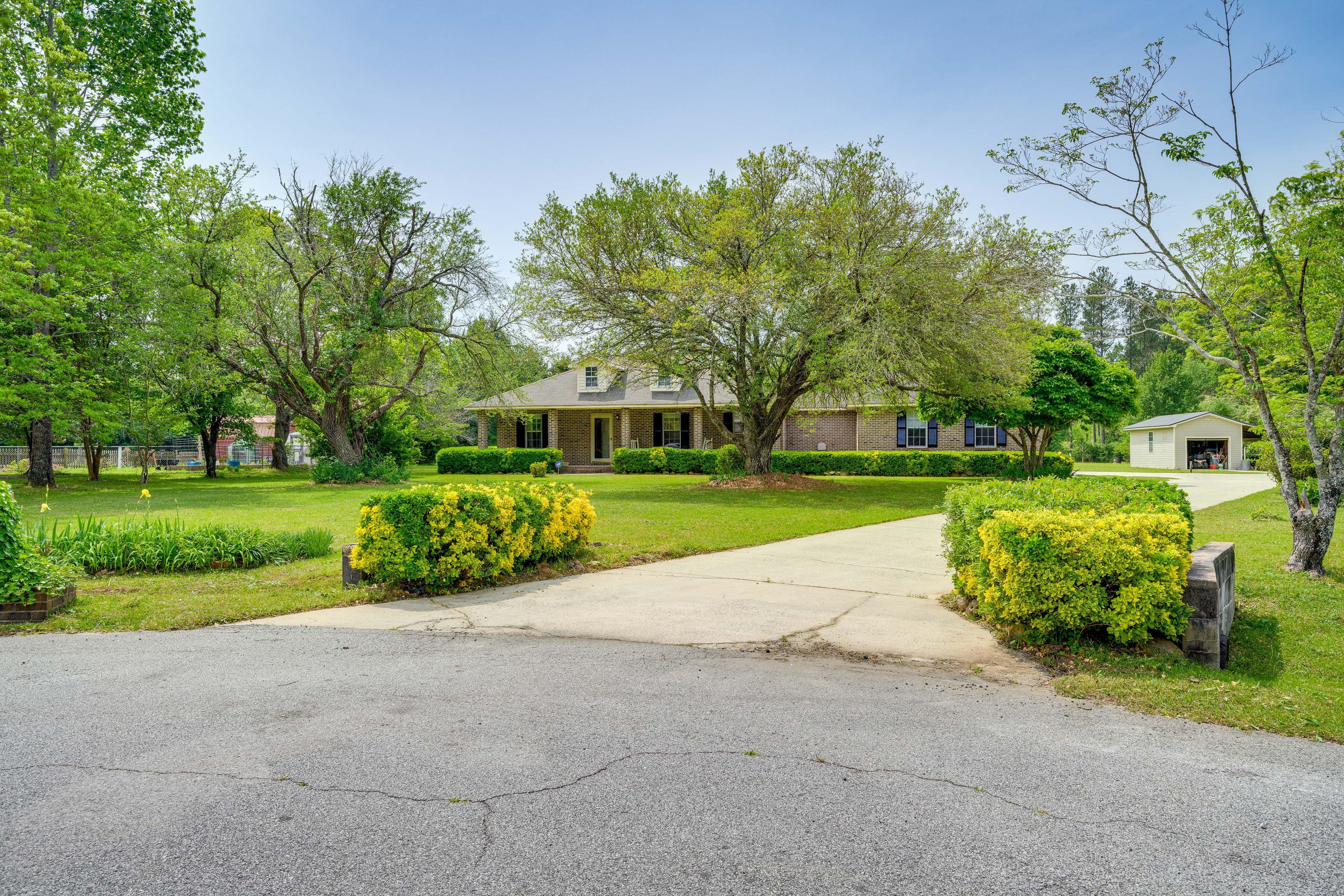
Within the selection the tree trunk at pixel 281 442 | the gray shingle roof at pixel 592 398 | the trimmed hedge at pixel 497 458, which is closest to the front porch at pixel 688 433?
the gray shingle roof at pixel 592 398

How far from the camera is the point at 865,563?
341 inches

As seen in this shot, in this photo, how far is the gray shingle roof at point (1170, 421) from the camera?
121ft

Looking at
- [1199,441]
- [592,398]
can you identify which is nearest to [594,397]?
[592,398]

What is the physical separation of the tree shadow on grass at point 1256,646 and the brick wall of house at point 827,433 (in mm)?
24670

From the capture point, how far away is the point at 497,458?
93.5 ft

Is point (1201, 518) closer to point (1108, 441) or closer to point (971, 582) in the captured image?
point (971, 582)

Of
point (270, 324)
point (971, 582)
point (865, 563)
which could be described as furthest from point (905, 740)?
point (270, 324)

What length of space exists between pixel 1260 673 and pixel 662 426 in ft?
87.7

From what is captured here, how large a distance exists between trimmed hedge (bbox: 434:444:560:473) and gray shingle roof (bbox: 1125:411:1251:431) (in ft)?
105

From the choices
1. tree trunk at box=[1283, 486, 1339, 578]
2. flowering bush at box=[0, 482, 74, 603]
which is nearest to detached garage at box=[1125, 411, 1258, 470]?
tree trunk at box=[1283, 486, 1339, 578]

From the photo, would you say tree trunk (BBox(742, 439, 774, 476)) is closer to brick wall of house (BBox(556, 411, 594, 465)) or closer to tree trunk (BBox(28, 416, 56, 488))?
brick wall of house (BBox(556, 411, 594, 465))

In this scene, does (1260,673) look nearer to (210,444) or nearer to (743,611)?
(743,611)

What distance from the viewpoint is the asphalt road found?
2414mm

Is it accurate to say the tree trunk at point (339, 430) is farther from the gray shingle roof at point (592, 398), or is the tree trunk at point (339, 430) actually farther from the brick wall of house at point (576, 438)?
the brick wall of house at point (576, 438)
